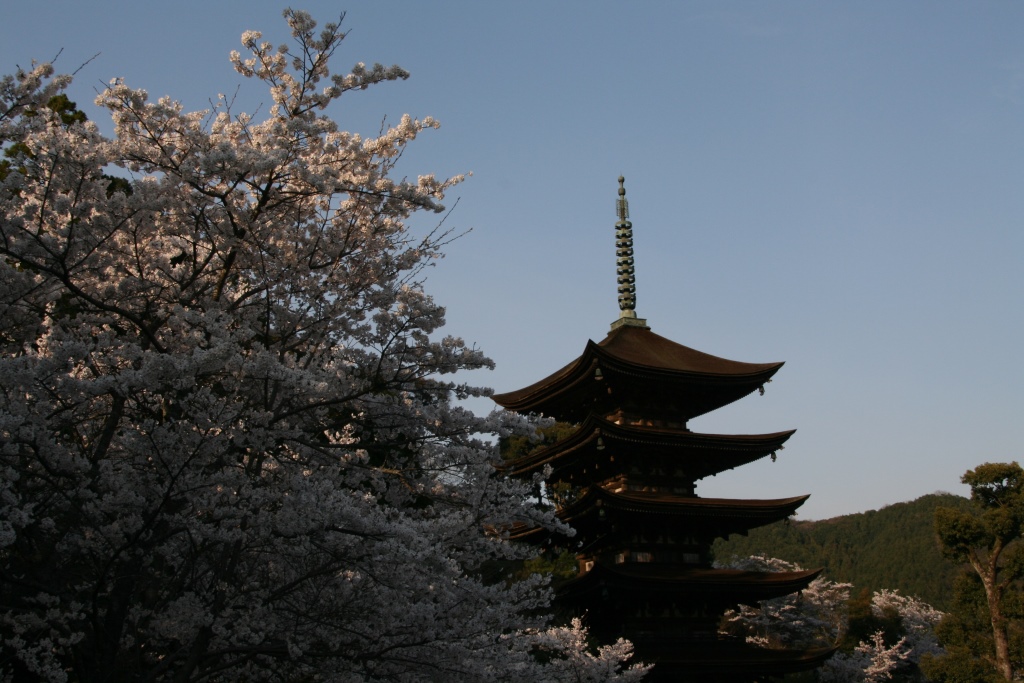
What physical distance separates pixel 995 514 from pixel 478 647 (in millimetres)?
20185

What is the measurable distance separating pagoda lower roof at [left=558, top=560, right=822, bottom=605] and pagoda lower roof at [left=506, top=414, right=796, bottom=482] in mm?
2157

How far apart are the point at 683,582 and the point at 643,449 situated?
278cm

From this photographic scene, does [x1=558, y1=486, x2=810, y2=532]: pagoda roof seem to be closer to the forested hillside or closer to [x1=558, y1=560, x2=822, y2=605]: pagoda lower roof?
[x1=558, y1=560, x2=822, y2=605]: pagoda lower roof

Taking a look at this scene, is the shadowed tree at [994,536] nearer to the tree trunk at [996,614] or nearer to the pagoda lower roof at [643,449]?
the tree trunk at [996,614]

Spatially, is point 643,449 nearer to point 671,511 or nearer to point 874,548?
point 671,511

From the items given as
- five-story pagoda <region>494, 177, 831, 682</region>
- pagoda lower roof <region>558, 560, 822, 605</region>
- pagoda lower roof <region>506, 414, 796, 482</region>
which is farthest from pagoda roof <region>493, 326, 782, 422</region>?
pagoda lower roof <region>558, 560, 822, 605</region>

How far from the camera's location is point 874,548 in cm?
6919

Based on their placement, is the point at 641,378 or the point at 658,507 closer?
the point at 658,507

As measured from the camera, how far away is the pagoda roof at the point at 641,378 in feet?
58.5

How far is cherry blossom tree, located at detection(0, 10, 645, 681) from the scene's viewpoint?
687 cm

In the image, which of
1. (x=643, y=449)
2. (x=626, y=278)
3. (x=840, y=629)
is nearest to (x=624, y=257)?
(x=626, y=278)

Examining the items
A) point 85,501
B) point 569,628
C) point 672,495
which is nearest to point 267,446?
point 85,501

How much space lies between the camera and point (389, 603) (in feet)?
24.5

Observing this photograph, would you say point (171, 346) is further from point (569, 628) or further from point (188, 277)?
point (569, 628)
